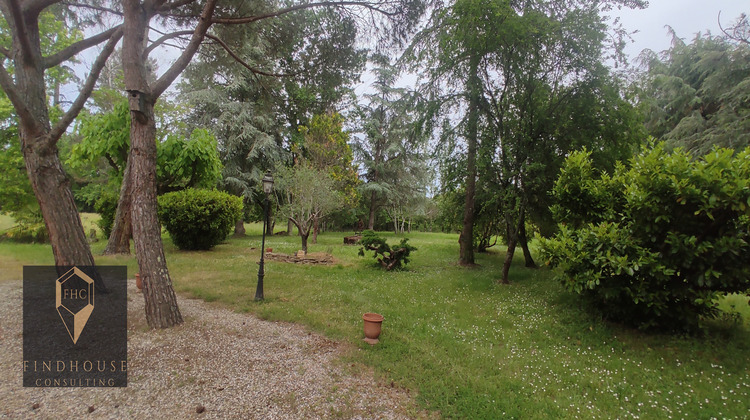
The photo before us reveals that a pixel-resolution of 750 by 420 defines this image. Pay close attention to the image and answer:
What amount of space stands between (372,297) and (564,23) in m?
6.98

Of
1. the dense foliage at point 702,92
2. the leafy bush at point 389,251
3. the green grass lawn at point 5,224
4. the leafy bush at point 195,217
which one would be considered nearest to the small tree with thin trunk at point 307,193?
the leafy bush at point 195,217

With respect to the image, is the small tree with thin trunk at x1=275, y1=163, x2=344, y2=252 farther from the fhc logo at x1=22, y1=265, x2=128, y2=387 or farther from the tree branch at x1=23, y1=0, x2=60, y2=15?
the tree branch at x1=23, y1=0, x2=60, y2=15

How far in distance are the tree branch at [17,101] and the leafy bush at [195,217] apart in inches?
242

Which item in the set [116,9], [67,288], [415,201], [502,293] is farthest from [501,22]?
[415,201]

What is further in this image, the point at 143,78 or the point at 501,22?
the point at 501,22

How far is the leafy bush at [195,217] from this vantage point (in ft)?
33.6

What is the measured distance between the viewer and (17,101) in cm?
419

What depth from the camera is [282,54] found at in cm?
607

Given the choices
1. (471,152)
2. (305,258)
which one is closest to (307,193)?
(305,258)

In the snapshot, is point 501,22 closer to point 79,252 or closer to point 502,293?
point 502,293

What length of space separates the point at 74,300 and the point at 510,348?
6896 mm

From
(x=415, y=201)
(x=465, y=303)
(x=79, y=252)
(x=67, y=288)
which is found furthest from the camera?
(x=415, y=201)

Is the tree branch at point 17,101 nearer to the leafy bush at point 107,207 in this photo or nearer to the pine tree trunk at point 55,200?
the pine tree trunk at point 55,200

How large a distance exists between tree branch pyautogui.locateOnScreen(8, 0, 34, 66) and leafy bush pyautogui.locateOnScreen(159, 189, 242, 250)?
6.28 metres
